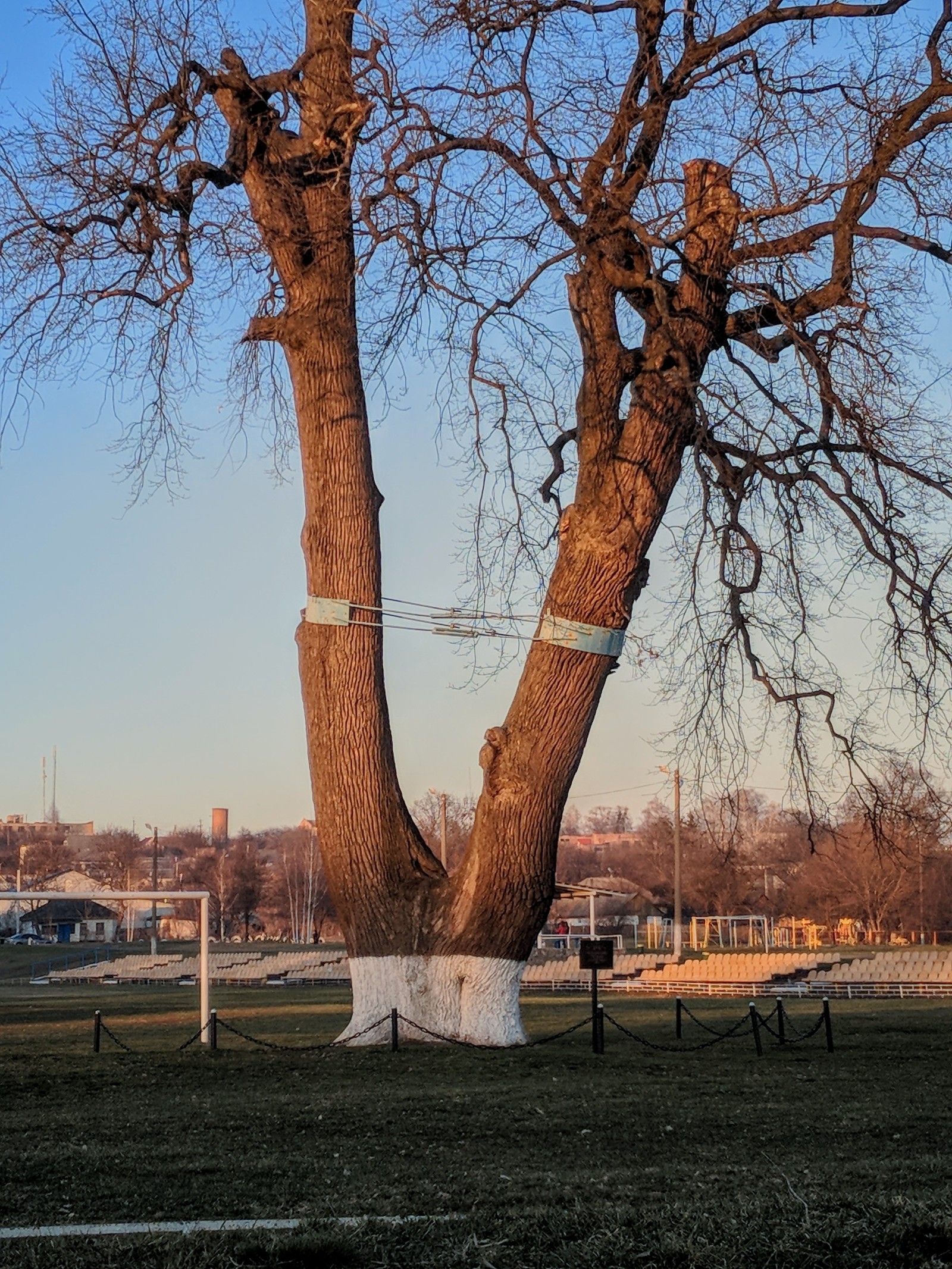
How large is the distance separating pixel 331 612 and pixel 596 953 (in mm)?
5826

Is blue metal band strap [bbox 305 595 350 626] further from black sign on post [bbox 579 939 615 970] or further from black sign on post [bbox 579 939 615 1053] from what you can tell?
black sign on post [bbox 579 939 615 970]

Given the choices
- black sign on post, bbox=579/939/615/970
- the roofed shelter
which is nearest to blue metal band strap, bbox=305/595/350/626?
black sign on post, bbox=579/939/615/970

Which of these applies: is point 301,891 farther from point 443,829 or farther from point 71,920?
point 443,829

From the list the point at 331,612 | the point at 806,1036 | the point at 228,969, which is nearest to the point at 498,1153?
the point at 331,612

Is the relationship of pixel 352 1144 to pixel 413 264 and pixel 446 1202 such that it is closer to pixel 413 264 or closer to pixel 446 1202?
pixel 446 1202

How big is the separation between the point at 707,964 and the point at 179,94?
3252cm

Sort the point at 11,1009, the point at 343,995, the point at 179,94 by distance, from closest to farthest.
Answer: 1. the point at 179,94
2. the point at 11,1009
3. the point at 343,995

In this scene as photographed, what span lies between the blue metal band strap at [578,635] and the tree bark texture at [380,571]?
0.08 m

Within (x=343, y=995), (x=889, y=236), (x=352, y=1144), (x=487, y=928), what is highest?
(x=889, y=236)

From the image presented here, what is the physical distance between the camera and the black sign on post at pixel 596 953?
57.3ft

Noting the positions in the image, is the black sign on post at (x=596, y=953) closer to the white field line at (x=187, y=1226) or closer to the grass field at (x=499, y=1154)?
the grass field at (x=499, y=1154)

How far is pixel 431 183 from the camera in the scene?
13188 mm

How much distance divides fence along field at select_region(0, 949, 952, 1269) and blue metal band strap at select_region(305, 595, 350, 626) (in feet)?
14.4

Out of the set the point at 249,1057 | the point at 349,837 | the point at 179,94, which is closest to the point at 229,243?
the point at 179,94
